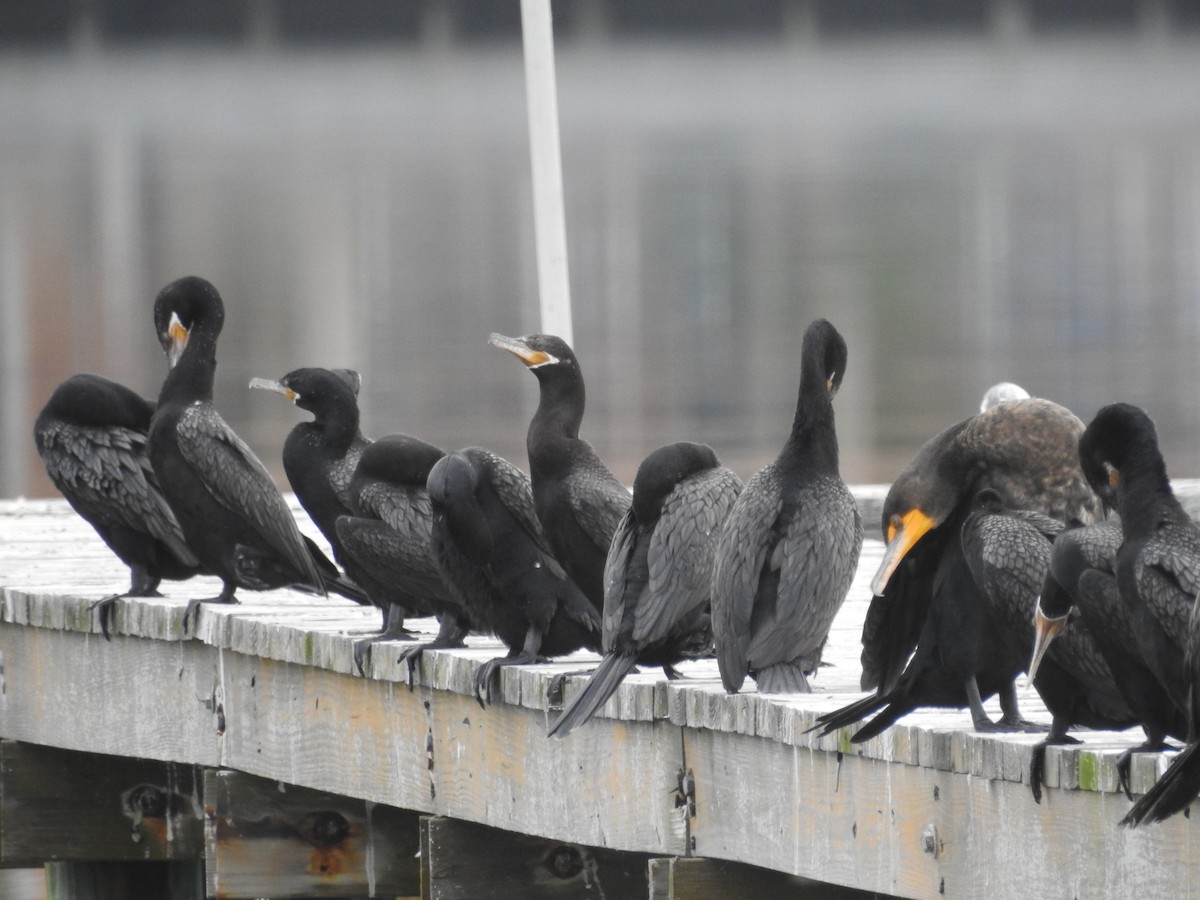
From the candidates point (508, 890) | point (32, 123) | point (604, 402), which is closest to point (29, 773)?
point (508, 890)

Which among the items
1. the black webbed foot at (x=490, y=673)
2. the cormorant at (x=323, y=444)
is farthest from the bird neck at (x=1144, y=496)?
the cormorant at (x=323, y=444)

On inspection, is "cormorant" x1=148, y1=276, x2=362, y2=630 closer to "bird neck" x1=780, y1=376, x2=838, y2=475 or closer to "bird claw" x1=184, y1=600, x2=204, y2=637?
"bird claw" x1=184, y1=600, x2=204, y2=637

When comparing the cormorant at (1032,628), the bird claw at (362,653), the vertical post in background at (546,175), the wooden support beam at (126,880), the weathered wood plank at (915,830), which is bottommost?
the wooden support beam at (126,880)

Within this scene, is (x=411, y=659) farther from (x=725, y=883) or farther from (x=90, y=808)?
(x=90, y=808)

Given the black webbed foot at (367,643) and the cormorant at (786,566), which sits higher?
the cormorant at (786,566)

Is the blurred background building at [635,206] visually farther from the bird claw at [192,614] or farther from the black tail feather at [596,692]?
the black tail feather at [596,692]

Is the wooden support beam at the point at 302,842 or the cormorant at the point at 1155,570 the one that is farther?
the wooden support beam at the point at 302,842

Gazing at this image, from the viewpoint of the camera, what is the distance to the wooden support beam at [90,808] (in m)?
9.02

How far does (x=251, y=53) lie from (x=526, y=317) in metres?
46.3

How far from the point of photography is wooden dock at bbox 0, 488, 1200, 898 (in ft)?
18.0

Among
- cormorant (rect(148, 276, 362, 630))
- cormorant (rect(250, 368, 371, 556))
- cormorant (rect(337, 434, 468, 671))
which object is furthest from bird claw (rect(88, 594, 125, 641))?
cormorant (rect(337, 434, 468, 671))

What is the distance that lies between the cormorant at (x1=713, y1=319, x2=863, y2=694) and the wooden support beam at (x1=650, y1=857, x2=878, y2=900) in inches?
18.8

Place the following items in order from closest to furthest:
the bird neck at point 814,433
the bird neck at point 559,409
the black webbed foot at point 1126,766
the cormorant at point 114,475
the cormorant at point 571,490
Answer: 1. the black webbed foot at point 1126,766
2. the bird neck at point 814,433
3. the cormorant at point 571,490
4. the bird neck at point 559,409
5. the cormorant at point 114,475

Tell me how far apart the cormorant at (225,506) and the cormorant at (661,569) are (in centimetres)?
178
